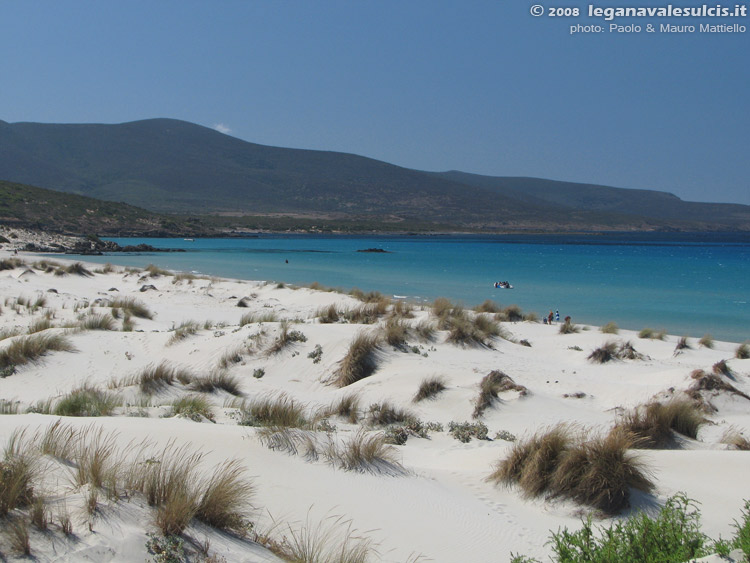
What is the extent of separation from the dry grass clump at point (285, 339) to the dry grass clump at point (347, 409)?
3801mm

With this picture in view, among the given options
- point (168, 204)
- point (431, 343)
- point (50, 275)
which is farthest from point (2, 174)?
point (431, 343)

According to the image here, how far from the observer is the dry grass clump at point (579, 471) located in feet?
15.1

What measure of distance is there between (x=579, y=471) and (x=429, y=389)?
4.48 metres

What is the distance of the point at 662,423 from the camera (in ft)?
23.2

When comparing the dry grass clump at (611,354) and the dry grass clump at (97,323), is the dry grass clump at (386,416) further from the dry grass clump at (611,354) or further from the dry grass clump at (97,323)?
the dry grass clump at (97,323)

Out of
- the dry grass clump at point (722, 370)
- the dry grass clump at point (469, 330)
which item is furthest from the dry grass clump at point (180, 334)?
the dry grass clump at point (722, 370)

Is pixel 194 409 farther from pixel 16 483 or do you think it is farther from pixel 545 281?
pixel 545 281

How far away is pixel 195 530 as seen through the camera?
3.37 metres

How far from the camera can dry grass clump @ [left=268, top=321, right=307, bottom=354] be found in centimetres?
1195

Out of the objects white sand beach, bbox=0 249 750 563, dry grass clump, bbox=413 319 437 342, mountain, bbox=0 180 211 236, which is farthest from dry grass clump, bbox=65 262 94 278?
mountain, bbox=0 180 211 236

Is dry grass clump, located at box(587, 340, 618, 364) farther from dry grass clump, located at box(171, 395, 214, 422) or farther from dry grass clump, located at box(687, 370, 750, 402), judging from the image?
dry grass clump, located at box(171, 395, 214, 422)

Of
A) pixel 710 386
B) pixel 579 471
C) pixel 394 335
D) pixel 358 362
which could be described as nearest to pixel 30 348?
pixel 358 362

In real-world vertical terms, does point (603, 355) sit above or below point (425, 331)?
below

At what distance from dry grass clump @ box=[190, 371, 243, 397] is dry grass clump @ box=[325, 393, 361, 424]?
188 centimetres
